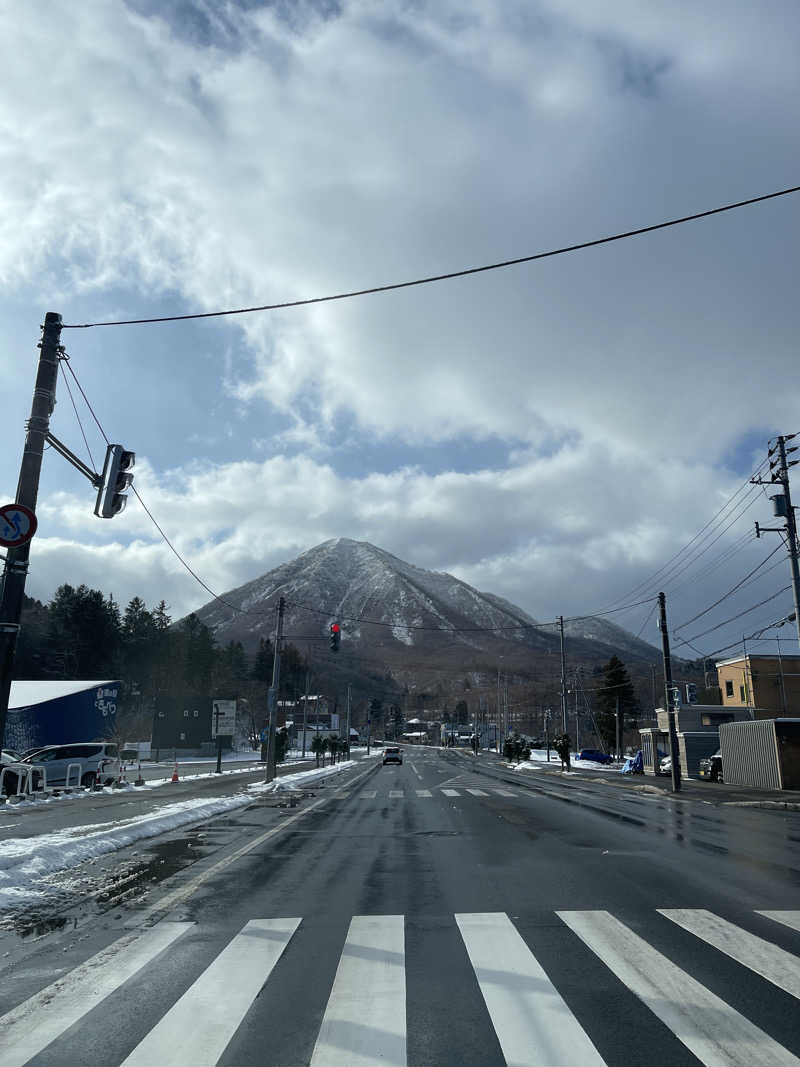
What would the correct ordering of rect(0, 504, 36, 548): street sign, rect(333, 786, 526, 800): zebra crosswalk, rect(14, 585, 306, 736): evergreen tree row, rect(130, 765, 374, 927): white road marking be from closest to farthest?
rect(130, 765, 374, 927): white road marking < rect(0, 504, 36, 548): street sign < rect(333, 786, 526, 800): zebra crosswalk < rect(14, 585, 306, 736): evergreen tree row

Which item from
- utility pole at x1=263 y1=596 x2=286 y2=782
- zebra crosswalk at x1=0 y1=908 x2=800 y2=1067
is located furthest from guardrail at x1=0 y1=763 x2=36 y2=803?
zebra crosswalk at x1=0 y1=908 x2=800 y2=1067

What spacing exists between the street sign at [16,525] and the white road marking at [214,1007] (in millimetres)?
5853

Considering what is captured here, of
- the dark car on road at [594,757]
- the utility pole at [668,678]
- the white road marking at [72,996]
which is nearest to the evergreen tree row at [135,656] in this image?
the dark car on road at [594,757]

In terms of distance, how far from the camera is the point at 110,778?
28.4 metres

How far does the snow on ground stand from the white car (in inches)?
372

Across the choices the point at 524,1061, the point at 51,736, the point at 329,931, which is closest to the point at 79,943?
the point at 329,931

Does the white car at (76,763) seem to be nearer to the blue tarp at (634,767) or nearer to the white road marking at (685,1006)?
the white road marking at (685,1006)

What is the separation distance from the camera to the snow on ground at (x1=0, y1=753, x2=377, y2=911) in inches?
349

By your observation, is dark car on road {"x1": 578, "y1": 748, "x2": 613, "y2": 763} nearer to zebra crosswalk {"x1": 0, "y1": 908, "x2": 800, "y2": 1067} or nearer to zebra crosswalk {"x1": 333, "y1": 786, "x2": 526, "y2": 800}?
zebra crosswalk {"x1": 333, "y1": 786, "x2": 526, "y2": 800}

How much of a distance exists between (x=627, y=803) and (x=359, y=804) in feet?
28.2

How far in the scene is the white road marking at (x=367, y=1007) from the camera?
3898mm

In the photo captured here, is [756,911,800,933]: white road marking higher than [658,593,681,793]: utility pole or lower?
lower

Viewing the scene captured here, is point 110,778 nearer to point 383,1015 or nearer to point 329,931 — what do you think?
point 329,931

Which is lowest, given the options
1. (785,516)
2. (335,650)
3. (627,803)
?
(627,803)
